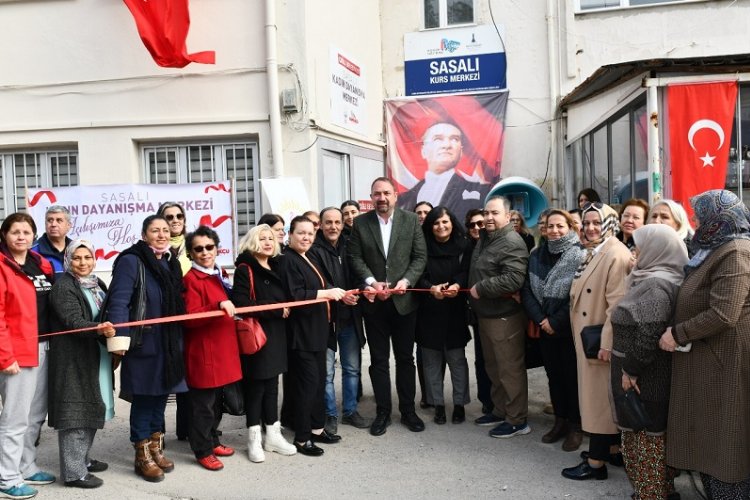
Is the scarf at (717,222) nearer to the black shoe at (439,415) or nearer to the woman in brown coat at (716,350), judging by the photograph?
the woman in brown coat at (716,350)

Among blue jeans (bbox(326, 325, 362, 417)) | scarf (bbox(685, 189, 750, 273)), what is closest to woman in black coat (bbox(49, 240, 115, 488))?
blue jeans (bbox(326, 325, 362, 417))

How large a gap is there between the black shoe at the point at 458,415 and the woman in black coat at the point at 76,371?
287 cm

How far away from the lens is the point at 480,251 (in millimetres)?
5750

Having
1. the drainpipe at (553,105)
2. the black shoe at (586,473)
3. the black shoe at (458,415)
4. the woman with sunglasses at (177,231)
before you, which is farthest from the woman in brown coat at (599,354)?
the drainpipe at (553,105)

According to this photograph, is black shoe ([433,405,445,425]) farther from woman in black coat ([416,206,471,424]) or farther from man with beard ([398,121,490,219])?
man with beard ([398,121,490,219])

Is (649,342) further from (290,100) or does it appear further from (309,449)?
(290,100)

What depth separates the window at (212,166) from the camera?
9.31 metres

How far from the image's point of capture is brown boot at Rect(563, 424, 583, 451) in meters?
5.15

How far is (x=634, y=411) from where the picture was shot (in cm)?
389

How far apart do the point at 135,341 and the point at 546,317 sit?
2995 mm

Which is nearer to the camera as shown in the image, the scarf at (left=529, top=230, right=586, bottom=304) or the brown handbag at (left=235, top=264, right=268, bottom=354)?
the brown handbag at (left=235, top=264, right=268, bottom=354)

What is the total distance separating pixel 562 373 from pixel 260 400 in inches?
92.8

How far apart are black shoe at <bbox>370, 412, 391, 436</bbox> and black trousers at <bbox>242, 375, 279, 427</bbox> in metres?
A: 0.89

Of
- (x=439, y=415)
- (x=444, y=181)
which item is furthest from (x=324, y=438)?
(x=444, y=181)
